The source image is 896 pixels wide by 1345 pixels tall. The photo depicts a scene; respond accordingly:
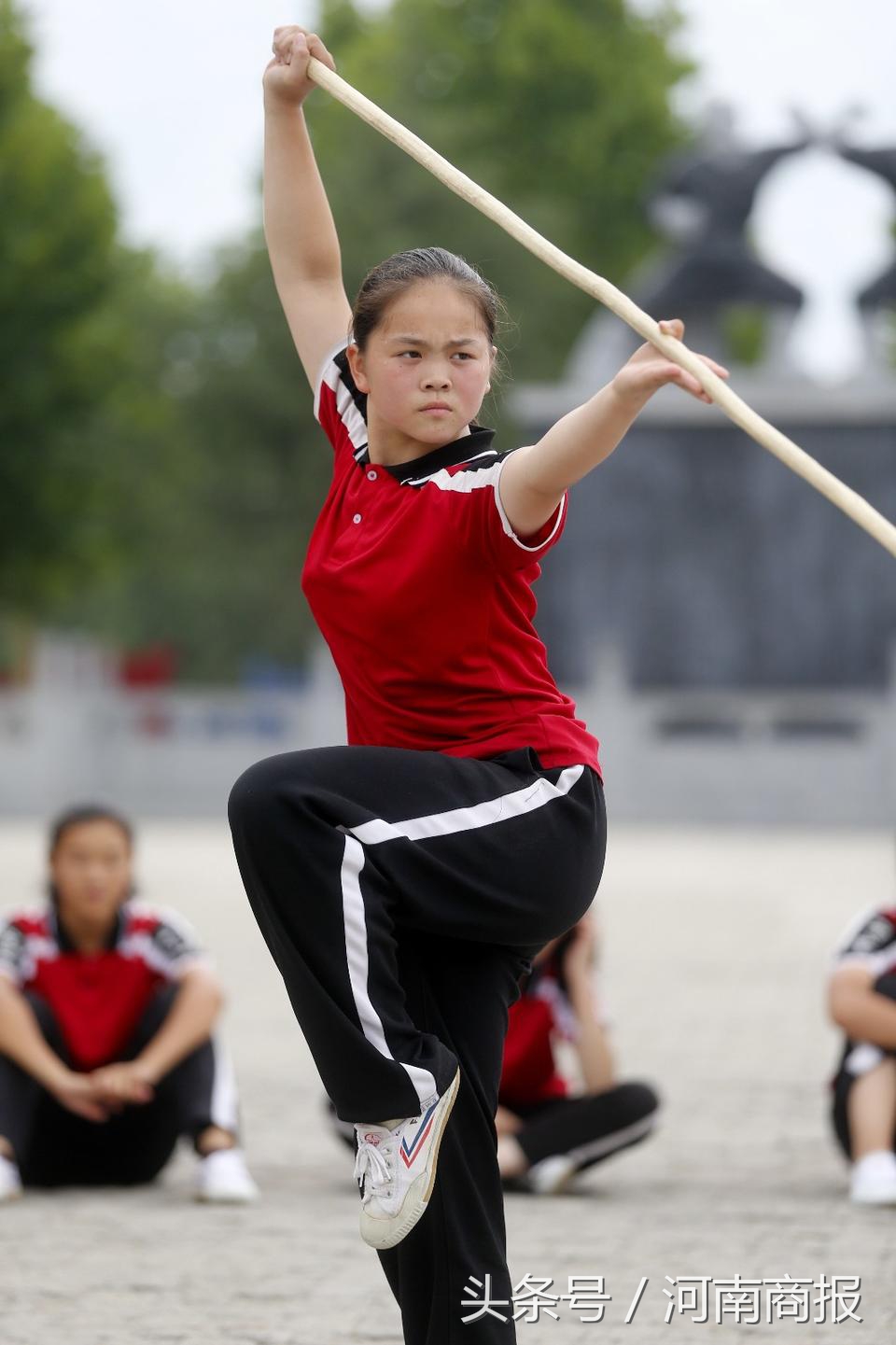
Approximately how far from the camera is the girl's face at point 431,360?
3338mm

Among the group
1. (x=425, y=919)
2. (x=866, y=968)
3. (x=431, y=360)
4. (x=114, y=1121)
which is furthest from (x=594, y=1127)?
(x=431, y=360)

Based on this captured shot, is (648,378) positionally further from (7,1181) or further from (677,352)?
(7,1181)

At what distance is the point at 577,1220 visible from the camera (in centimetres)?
568

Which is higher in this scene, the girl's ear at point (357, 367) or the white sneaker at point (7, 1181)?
the girl's ear at point (357, 367)

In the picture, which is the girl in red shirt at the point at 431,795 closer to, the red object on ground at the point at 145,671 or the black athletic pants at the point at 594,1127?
the black athletic pants at the point at 594,1127

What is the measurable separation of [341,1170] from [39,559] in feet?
84.8

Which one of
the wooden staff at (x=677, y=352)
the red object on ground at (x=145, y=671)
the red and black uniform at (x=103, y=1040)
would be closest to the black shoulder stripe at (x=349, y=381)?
the wooden staff at (x=677, y=352)

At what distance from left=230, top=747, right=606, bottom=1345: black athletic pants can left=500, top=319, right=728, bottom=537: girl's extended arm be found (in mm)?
393

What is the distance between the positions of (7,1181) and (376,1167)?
9.85 feet

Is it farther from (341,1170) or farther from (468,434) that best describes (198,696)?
(468,434)

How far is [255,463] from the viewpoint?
43.2 m

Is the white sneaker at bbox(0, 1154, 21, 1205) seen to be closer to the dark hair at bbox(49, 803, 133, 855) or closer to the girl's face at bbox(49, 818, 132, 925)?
the girl's face at bbox(49, 818, 132, 925)

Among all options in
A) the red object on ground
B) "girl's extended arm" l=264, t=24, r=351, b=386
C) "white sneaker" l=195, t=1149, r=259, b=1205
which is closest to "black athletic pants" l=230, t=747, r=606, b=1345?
"girl's extended arm" l=264, t=24, r=351, b=386

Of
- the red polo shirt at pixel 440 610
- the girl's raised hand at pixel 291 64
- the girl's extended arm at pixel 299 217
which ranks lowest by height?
the red polo shirt at pixel 440 610
